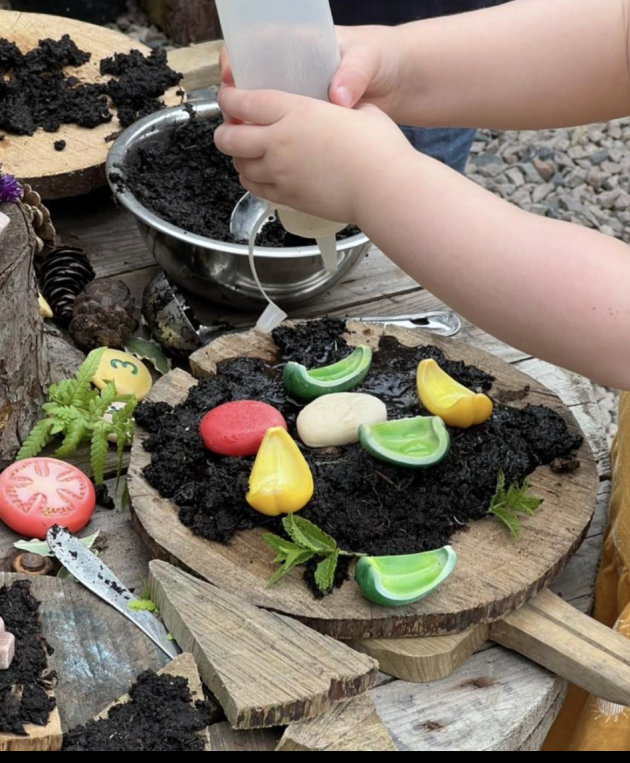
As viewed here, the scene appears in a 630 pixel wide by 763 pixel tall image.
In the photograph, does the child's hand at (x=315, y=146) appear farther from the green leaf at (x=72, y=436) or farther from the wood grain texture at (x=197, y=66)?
the wood grain texture at (x=197, y=66)

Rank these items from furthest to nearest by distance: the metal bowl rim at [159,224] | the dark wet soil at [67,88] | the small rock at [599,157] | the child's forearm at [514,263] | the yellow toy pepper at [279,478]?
the small rock at [599,157], the dark wet soil at [67,88], the metal bowl rim at [159,224], the yellow toy pepper at [279,478], the child's forearm at [514,263]

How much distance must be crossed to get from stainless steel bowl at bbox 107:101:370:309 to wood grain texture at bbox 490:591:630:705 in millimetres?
617

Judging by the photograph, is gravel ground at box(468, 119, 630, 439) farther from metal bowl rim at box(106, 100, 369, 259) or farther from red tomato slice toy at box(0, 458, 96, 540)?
red tomato slice toy at box(0, 458, 96, 540)

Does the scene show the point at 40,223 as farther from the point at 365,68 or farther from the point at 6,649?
the point at 6,649

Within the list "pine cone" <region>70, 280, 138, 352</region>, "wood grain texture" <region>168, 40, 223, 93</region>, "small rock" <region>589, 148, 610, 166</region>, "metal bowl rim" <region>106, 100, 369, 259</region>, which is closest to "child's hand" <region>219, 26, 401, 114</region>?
"metal bowl rim" <region>106, 100, 369, 259</region>

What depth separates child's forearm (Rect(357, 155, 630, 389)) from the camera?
1029mm

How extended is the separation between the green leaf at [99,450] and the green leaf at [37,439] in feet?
0.23

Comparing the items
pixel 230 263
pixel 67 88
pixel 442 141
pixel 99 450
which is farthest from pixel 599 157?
pixel 99 450

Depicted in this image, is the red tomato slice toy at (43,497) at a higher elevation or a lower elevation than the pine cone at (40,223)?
lower

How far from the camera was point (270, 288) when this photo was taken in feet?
5.22

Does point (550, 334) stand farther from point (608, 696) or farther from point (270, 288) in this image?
point (270, 288)

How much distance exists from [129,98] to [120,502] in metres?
0.94

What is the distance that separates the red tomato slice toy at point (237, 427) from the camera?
124cm

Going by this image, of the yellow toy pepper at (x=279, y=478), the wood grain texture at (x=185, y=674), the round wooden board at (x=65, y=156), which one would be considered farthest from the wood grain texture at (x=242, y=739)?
the round wooden board at (x=65, y=156)
